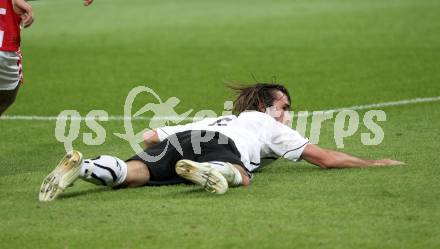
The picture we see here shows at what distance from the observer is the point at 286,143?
8250 millimetres

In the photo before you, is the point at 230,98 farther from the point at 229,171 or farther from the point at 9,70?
the point at 229,171

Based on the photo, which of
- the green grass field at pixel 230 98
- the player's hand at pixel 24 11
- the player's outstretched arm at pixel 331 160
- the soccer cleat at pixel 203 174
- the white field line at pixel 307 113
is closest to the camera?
the green grass field at pixel 230 98

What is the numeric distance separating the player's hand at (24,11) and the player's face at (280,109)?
2.06 metres

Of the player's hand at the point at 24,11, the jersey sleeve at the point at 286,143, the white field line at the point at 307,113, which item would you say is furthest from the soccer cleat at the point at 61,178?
the white field line at the point at 307,113

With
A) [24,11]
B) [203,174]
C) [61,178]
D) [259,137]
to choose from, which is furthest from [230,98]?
[61,178]

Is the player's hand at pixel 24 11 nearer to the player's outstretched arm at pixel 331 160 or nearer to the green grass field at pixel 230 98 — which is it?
the green grass field at pixel 230 98

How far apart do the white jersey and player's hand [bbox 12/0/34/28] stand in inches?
61.1

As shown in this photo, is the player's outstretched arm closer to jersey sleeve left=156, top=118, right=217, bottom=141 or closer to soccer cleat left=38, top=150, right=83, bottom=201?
jersey sleeve left=156, top=118, right=217, bottom=141

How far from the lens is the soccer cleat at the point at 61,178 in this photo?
7340 mm

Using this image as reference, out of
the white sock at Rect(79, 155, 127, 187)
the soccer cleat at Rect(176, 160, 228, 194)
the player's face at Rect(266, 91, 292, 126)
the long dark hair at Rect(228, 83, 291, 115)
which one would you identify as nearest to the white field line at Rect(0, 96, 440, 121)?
the long dark hair at Rect(228, 83, 291, 115)

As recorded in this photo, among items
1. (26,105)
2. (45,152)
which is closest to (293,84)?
(26,105)

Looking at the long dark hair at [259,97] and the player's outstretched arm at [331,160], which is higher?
the long dark hair at [259,97]

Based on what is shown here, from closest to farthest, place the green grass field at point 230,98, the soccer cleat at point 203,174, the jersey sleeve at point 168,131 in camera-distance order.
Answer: the green grass field at point 230,98, the soccer cleat at point 203,174, the jersey sleeve at point 168,131

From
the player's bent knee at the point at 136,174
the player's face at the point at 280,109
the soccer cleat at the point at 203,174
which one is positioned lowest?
the player's bent knee at the point at 136,174
